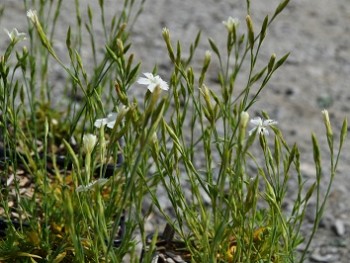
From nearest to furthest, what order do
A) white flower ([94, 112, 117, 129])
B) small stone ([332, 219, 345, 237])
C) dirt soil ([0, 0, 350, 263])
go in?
white flower ([94, 112, 117, 129]) → small stone ([332, 219, 345, 237]) → dirt soil ([0, 0, 350, 263])

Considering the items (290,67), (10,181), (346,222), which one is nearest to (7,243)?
(10,181)

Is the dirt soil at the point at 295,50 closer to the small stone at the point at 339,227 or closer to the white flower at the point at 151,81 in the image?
the small stone at the point at 339,227

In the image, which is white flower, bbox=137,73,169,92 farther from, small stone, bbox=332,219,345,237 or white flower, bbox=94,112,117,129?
small stone, bbox=332,219,345,237

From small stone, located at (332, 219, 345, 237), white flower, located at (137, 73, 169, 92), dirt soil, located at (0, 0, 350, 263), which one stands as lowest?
small stone, located at (332, 219, 345, 237)

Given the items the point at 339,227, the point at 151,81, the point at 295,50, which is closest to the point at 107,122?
the point at 151,81

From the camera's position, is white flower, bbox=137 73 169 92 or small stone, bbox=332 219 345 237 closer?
white flower, bbox=137 73 169 92

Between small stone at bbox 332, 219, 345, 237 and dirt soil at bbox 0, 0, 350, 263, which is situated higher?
dirt soil at bbox 0, 0, 350, 263

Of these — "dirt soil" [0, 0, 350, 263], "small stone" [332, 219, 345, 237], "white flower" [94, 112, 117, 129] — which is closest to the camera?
"white flower" [94, 112, 117, 129]

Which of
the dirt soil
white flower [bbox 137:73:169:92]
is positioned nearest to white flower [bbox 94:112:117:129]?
white flower [bbox 137:73:169:92]

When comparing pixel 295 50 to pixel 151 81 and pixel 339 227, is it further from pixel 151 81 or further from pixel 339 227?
pixel 151 81
